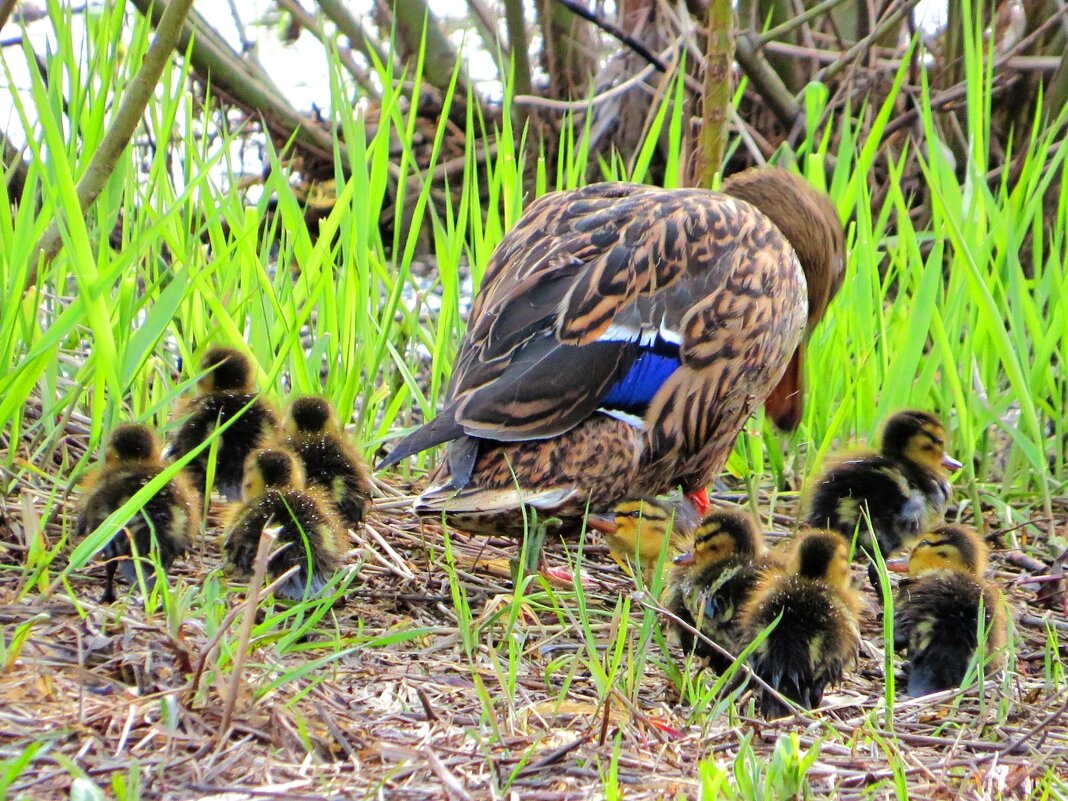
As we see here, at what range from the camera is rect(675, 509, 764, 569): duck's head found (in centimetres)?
321

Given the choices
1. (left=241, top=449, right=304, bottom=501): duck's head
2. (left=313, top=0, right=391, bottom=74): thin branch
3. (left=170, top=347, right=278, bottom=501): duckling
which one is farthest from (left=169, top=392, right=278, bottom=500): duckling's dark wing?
(left=313, top=0, right=391, bottom=74): thin branch

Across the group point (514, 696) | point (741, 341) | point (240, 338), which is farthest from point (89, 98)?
point (514, 696)

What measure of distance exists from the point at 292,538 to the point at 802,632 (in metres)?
1.08

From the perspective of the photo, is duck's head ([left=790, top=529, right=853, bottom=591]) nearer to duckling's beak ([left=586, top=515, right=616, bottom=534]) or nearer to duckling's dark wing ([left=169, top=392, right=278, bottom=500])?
duckling's beak ([left=586, top=515, right=616, bottom=534])

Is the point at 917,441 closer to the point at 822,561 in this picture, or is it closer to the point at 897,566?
the point at 897,566

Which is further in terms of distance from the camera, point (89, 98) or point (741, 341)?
point (89, 98)

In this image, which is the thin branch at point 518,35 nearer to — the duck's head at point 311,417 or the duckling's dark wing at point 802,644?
the duck's head at point 311,417

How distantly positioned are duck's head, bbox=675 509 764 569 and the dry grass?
0.20m

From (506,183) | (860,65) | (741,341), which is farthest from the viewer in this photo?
(860,65)

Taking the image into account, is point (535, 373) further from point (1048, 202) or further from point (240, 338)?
point (1048, 202)

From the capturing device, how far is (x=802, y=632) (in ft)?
9.25

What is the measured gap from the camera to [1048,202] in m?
6.48

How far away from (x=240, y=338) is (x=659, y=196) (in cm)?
121

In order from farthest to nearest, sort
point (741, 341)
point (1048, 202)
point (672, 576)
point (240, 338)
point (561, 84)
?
point (561, 84)
point (1048, 202)
point (240, 338)
point (741, 341)
point (672, 576)
